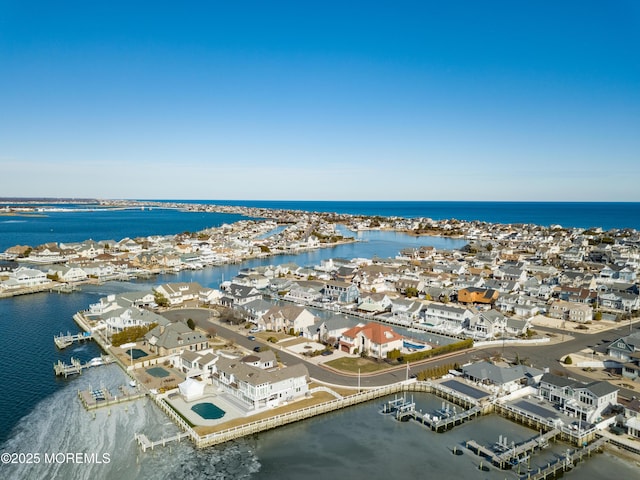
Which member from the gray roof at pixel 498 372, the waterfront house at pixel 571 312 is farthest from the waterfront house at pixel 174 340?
the waterfront house at pixel 571 312

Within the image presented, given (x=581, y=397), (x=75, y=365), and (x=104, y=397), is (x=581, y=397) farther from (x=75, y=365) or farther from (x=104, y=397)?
(x=75, y=365)

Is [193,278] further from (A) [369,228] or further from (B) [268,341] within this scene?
(A) [369,228]

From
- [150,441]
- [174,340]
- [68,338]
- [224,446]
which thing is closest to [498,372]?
[224,446]

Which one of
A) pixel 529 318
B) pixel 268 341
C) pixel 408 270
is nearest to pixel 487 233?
pixel 408 270

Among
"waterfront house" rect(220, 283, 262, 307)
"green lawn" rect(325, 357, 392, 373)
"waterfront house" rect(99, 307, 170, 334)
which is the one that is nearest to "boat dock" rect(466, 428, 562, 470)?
"green lawn" rect(325, 357, 392, 373)

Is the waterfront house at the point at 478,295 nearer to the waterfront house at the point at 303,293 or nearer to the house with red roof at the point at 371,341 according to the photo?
the waterfront house at the point at 303,293
